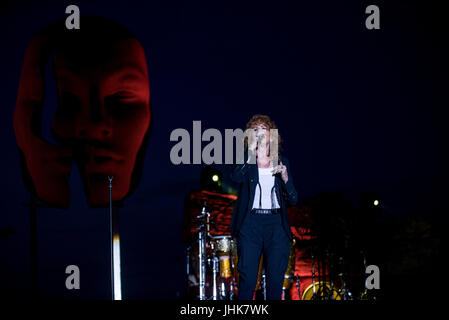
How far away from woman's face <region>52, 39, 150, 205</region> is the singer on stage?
3.92 meters

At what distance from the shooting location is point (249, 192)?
10.8 ft

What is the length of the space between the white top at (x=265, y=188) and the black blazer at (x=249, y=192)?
1.2 inches

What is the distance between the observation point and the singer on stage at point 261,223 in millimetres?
3195

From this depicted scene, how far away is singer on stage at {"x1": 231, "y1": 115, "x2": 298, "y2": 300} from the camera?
10.5 feet

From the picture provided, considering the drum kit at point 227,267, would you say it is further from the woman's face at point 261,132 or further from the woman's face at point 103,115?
the woman's face at point 261,132

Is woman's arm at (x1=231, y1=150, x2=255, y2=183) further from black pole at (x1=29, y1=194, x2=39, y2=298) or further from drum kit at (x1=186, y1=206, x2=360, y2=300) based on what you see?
black pole at (x1=29, y1=194, x2=39, y2=298)

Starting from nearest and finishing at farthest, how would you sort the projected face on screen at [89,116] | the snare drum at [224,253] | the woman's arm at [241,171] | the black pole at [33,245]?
the woman's arm at [241,171] < the black pole at [33,245] < the projected face on screen at [89,116] < the snare drum at [224,253]

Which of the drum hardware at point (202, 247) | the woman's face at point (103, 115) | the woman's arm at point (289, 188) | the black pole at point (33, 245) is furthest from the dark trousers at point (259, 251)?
the black pole at point (33, 245)

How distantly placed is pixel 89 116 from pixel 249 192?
4316 mm

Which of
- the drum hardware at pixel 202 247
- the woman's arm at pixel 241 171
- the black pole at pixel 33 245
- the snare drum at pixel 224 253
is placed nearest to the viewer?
the woman's arm at pixel 241 171

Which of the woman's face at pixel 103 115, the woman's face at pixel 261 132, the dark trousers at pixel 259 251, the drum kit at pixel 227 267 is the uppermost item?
the woman's face at pixel 103 115

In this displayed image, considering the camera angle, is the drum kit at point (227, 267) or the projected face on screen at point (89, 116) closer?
the projected face on screen at point (89, 116)

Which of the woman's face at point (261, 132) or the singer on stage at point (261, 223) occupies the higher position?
the woman's face at point (261, 132)

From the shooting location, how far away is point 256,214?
322cm
